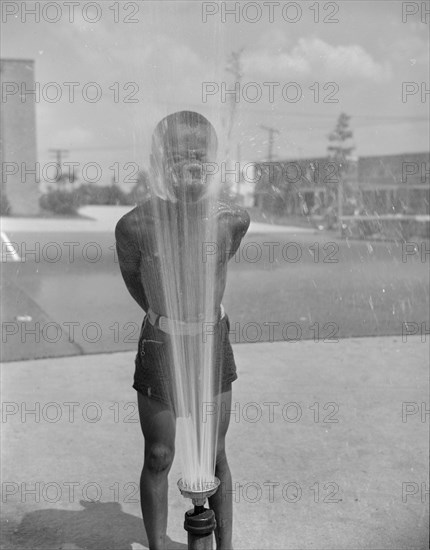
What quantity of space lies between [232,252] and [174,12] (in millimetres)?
902

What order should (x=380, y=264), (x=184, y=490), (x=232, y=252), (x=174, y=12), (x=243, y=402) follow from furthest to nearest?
1. (x=380, y=264)
2. (x=243, y=402)
3. (x=174, y=12)
4. (x=232, y=252)
5. (x=184, y=490)

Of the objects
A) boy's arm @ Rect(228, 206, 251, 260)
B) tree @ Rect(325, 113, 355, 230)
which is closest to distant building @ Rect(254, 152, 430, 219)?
tree @ Rect(325, 113, 355, 230)

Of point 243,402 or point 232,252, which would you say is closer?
point 232,252

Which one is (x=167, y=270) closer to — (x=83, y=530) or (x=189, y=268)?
Answer: (x=189, y=268)

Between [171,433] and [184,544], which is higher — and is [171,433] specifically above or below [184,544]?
above

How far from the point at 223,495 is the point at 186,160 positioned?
109 centimetres

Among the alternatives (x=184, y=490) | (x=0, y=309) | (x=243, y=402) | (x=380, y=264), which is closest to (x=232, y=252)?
(x=184, y=490)

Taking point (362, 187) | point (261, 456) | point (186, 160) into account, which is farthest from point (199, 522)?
point (362, 187)

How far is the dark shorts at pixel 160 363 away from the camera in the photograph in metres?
2.18

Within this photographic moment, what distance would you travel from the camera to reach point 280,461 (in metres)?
3.45

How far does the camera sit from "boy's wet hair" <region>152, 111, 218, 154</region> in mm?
2094

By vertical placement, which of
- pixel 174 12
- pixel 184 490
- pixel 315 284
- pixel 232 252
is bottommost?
pixel 315 284

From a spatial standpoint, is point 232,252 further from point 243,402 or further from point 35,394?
point 35,394

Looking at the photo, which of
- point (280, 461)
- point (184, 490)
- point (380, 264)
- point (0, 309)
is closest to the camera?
point (184, 490)
